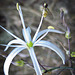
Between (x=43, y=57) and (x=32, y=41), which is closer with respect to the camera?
(x=32, y=41)

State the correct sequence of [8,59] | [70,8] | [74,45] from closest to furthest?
[8,59] < [74,45] < [70,8]

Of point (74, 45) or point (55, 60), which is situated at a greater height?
point (74, 45)

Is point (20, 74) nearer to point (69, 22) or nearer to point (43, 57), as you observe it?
point (43, 57)

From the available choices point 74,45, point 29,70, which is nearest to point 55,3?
point 74,45

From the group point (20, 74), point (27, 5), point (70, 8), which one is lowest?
point (20, 74)

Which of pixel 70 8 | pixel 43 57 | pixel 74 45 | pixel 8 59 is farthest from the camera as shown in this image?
pixel 70 8

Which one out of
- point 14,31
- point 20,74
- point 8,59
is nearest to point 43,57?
point 20,74

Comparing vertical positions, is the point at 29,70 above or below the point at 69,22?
below

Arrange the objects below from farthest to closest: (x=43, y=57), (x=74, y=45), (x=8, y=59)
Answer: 1. (x=43, y=57)
2. (x=74, y=45)
3. (x=8, y=59)

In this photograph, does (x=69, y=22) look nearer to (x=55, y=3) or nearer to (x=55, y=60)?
(x=55, y=3)
